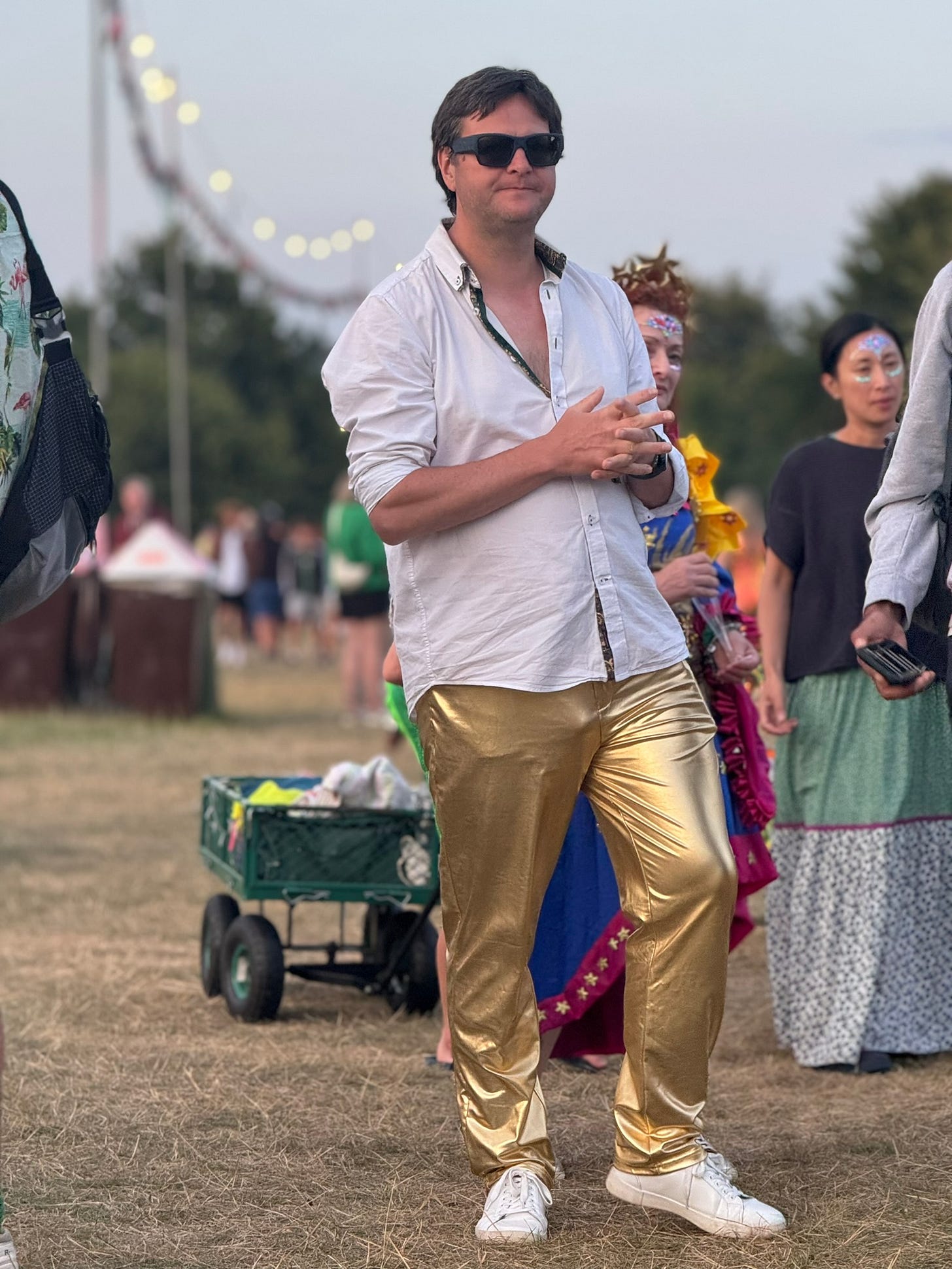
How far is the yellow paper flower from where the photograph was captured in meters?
4.88

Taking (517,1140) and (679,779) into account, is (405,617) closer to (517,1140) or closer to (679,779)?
(679,779)

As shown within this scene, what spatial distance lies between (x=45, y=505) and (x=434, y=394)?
0.77 meters

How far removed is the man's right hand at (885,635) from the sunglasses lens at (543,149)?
41.0 inches

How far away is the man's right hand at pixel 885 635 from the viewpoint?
335cm

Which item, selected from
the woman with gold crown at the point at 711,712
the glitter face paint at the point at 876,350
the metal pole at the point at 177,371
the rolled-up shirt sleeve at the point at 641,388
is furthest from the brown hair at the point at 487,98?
the metal pole at the point at 177,371

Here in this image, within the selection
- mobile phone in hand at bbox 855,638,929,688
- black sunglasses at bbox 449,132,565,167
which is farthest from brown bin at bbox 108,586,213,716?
mobile phone in hand at bbox 855,638,929,688

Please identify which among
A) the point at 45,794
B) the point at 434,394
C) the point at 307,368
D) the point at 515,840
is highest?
the point at 307,368

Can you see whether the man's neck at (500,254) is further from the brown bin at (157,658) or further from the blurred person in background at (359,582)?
the brown bin at (157,658)

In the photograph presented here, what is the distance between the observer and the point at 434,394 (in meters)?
3.68

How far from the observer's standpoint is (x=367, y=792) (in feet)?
20.3

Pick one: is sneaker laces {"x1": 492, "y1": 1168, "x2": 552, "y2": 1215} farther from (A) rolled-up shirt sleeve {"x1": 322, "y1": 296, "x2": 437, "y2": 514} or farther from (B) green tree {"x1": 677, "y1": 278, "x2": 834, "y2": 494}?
(B) green tree {"x1": 677, "y1": 278, "x2": 834, "y2": 494}

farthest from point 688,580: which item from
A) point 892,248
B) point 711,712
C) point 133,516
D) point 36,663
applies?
point 892,248

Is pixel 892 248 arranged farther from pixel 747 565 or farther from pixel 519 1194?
pixel 519 1194

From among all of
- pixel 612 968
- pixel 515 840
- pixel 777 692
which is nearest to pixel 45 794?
pixel 777 692
